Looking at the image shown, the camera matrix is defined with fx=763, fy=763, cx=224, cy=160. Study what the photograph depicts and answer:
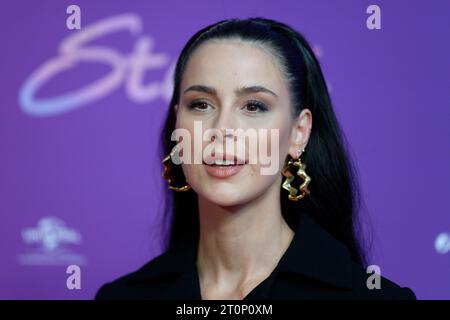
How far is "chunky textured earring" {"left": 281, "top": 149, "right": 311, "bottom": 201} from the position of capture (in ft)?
7.30

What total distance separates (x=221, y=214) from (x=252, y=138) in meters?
0.24

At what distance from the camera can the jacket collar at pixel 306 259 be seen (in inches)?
83.7

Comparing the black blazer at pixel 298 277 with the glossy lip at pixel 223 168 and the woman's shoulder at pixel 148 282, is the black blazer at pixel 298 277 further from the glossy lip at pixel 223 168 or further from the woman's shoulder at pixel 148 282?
the glossy lip at pixel 223 168

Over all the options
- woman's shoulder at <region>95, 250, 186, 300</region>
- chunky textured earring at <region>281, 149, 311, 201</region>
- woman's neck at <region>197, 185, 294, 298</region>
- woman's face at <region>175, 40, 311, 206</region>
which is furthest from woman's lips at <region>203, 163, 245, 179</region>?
woman's shoulder at <region>95, 250, 186, 300</region>

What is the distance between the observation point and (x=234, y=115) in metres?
2.05

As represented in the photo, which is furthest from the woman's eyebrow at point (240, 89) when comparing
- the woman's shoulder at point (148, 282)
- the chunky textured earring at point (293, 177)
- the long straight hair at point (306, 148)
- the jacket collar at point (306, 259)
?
the woman's shoulder at point (148, 282)

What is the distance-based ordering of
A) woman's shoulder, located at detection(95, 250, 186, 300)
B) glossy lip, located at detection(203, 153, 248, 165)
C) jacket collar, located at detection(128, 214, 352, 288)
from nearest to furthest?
glossy lip, located at detection(203, 153, 248, 165) → jacket collar, located at detection(128, 214, 352, 288) → woman's shoulder, located at detection(95, 250, 186, 300)

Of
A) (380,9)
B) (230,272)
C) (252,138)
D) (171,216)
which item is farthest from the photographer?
(380,9)

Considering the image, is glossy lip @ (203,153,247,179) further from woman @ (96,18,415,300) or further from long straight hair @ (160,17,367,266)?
long straight hair @ (160,17,367,266)

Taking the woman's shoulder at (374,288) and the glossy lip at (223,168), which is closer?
the glossy lip at (223,168)

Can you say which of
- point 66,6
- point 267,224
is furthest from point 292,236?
point 66,6
